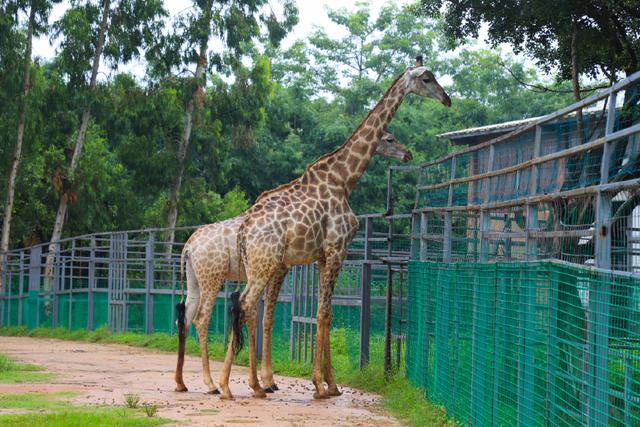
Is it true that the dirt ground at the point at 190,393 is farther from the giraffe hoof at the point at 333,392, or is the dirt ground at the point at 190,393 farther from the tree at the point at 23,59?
the tree at the point at 23,59

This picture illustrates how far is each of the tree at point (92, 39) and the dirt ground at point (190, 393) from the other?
15108 millimetres

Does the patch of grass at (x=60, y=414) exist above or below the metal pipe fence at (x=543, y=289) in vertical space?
below

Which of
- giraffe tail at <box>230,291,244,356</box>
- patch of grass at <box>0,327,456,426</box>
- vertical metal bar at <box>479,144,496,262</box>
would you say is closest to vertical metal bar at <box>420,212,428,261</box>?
patch of grass at <box>0,327,456,426</box>

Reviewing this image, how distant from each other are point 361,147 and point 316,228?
133 cm

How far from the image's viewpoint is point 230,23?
3450 centimetres

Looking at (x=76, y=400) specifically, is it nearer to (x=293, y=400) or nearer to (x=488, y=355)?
(x=293, y=400)

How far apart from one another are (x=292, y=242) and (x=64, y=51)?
21826 mm

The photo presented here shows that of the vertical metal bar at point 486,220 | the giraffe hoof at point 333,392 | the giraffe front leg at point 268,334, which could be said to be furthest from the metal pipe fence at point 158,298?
the vertical metal bar at point 486,220

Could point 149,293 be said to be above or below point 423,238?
→ below

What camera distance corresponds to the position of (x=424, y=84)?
13375 mm

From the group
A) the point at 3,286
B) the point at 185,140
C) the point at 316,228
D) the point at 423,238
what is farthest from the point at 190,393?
the point at 185,140

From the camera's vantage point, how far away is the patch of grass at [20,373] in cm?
1384

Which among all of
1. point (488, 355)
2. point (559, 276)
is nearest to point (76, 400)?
point (488, 355)

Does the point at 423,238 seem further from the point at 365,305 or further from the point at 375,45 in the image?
the point at 375,45
